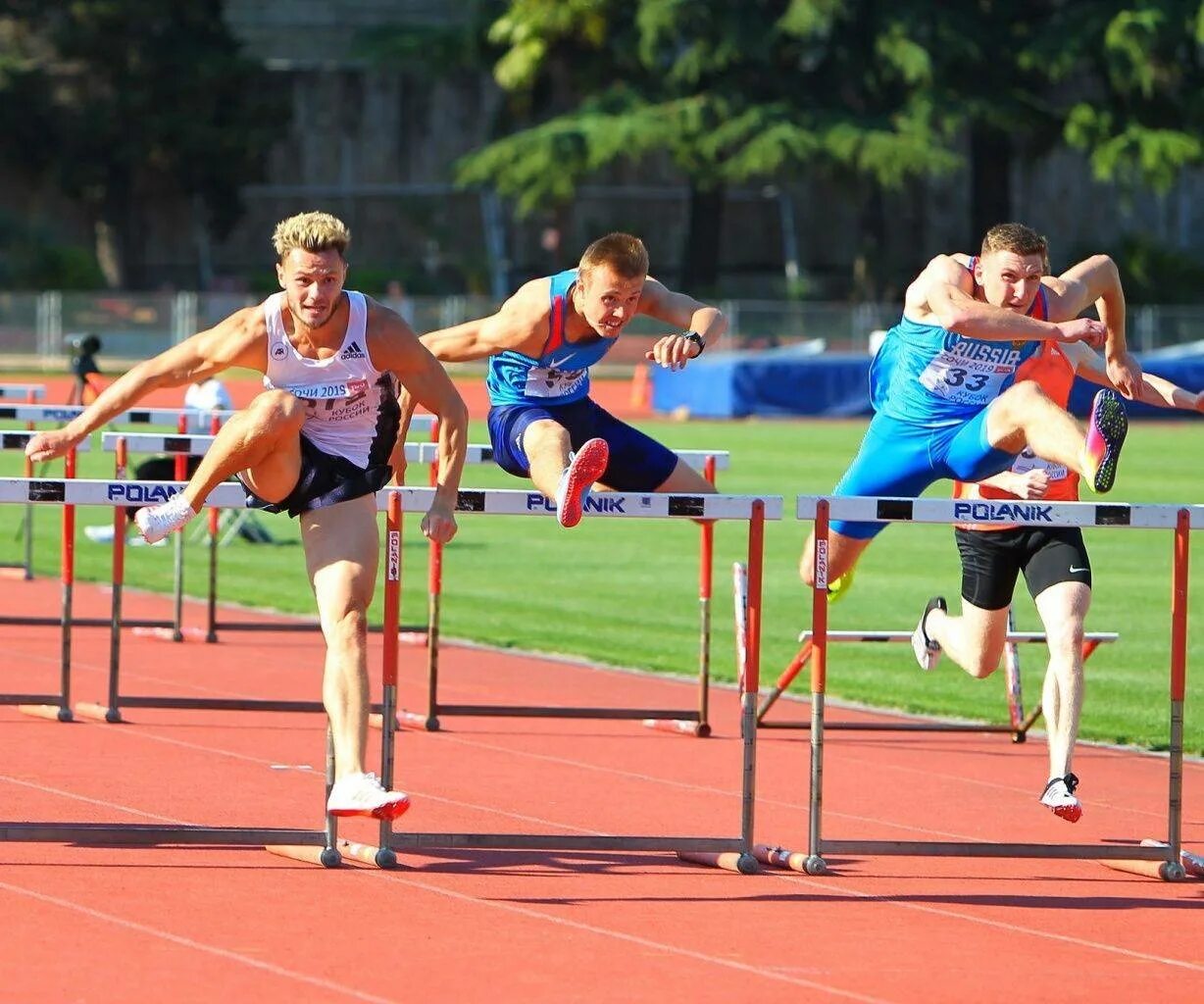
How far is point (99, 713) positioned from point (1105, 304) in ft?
15.6

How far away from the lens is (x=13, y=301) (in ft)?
145

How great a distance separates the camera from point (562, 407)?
925 centimetres

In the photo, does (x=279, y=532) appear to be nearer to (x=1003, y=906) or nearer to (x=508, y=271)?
(x=1003, y=906)

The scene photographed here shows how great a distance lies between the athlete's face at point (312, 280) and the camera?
7.14 m

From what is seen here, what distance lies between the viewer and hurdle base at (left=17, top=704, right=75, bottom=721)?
10.2m

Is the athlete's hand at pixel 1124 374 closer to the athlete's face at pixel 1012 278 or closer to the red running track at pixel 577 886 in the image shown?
the athlete's face at pixel 1012 278

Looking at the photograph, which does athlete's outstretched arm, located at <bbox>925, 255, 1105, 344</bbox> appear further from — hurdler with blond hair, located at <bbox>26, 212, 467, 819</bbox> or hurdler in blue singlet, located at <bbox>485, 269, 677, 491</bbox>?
hurdler with blond hair, located at <bbox>26, 212, 467, 819</bbox>

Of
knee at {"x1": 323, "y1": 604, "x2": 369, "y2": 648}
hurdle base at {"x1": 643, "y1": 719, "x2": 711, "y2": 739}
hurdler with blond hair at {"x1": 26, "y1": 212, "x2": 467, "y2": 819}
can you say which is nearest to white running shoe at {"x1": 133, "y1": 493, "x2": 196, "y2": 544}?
hurdler with blond hair at {"x1": 26, "y1": 212, "x2": 467, "y2": 819}

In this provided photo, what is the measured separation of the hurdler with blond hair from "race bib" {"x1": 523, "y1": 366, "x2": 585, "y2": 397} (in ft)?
5.53

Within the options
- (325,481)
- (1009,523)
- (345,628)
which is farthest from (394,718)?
(1009,523)

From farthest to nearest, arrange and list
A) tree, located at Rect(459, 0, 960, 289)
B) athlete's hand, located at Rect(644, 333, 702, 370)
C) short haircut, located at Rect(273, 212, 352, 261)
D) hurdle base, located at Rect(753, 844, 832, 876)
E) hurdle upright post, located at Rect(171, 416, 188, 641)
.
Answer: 1. tree, located at Rect(459, 0, 960, 289)
2. hurdle upright post, located at Rect(171, 416, 188, 641)
3. athlete's hand, located at Rect(644, 333, 702, 370)
4. hurdle base, located at Rect(753, 844, 832, 876)
5. short haircut, located at Rect(273, 212, 352, 261)

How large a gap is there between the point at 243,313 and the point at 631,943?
94.0 inches

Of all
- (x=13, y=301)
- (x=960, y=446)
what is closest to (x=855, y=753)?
(x=960, y=446)

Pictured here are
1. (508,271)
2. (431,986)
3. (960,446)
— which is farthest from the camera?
(508,271)
